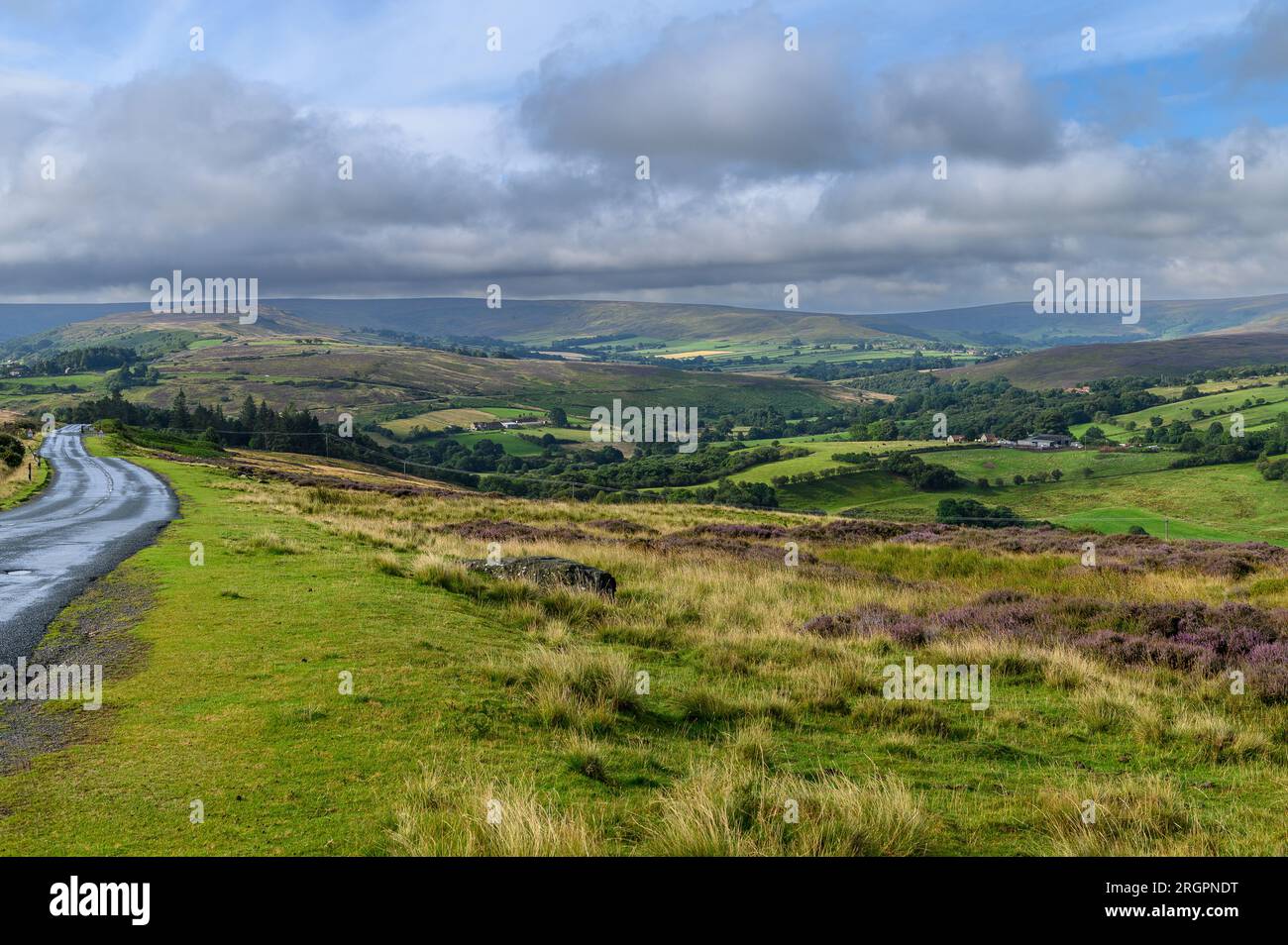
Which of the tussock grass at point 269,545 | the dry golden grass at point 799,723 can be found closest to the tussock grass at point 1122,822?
the dry golden grass at point 799,723

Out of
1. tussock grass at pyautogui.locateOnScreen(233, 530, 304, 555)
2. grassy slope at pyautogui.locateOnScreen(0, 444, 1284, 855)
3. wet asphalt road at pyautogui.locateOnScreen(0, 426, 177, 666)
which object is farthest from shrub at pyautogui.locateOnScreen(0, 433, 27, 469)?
grassy slope at pyautogui.locateOnScreen(0, 444, 1284, 855)

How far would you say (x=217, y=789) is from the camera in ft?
20.2

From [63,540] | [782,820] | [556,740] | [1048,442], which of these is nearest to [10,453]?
[63,540]

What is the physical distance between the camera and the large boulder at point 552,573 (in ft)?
53.2

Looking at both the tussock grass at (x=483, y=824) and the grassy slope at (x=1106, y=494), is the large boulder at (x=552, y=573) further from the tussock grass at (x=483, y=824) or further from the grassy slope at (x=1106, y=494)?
the grassy slope at (x=1106, y=494)

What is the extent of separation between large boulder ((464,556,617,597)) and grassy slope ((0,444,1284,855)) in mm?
768

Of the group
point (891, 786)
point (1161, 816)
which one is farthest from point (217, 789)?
point (1161, 816)

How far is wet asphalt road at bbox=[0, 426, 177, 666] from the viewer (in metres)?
11.1

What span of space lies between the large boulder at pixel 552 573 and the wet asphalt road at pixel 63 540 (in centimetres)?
719

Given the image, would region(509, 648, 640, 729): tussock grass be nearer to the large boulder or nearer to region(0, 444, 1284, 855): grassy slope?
region(0, 444, 1284, 855): grassy slope

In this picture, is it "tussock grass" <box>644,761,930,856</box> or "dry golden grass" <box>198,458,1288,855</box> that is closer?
"tussock grass" <box>644,761,930,856</box>

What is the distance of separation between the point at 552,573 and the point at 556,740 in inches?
334

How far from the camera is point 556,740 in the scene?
793 cm
